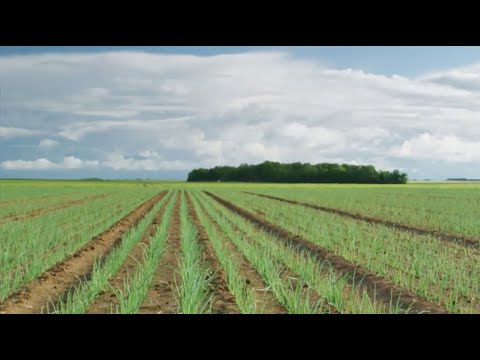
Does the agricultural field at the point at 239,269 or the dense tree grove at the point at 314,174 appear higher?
the dense tree grove at the point at 314,174

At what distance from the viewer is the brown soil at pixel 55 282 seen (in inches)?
199

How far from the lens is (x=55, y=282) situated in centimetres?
610

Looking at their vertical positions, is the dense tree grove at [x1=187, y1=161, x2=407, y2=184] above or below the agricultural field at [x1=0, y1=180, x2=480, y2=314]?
above

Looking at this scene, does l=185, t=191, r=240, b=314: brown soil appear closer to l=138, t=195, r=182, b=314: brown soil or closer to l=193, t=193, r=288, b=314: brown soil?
l=193, t=193, r=288, b=314: brown soil

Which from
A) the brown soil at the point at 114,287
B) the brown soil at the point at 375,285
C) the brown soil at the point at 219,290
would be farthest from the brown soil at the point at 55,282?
the brown soil at the point at 375,285

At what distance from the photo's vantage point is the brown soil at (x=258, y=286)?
501 centimetres

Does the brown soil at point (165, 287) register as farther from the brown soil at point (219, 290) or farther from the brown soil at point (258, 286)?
the brown soil at point (258, 286)

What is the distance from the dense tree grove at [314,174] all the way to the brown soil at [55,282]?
13.9 meters

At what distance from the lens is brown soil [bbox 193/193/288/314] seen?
16.4 feet

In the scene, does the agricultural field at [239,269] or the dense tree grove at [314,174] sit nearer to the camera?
the agricultural field at [239,269]

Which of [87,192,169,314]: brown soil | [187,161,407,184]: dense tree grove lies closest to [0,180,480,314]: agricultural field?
[87,192,169,314]: brown soil

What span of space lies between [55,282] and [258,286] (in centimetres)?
242

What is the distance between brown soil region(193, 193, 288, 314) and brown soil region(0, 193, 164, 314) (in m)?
1.89
